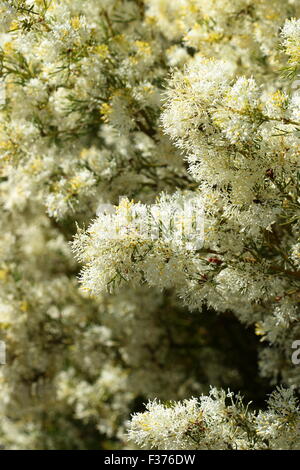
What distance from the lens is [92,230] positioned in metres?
2.18

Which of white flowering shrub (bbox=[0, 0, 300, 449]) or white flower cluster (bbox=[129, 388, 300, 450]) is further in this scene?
white flower cluster (bbox=[129, 388, 300, 450])

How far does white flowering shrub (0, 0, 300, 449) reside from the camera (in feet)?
7.00

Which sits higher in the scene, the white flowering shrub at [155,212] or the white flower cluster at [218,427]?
the white flowering shrub at [155,212]

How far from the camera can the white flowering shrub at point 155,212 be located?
2133 millimetres

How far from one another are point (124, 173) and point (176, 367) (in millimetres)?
2235

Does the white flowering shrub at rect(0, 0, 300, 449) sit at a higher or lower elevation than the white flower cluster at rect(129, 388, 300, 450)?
higher

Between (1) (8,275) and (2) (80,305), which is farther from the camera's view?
(2) (80,305)

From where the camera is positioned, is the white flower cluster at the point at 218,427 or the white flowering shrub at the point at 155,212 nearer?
the white flowering shrub at the point at 155,212

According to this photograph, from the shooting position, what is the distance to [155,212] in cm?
224

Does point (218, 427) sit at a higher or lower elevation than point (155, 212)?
lower
